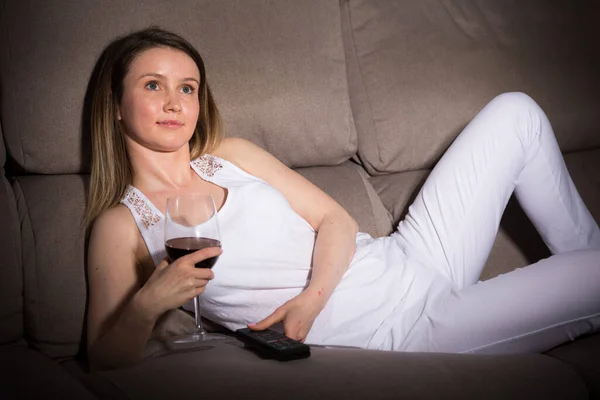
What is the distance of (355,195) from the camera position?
77.9 inches

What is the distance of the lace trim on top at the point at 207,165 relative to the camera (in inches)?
68.9

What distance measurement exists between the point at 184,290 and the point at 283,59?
83 cm

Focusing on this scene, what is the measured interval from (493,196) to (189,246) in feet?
2.96

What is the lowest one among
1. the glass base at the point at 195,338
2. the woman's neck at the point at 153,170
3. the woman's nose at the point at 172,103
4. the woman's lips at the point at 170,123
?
the glass base at the point at 195,338

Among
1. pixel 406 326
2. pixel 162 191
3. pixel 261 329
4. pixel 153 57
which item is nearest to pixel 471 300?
pixel 406 326

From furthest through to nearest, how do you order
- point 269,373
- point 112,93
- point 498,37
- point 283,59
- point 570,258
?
point 498,37 < point 283,59 < point 112,93 < point 570,258 < point 269,373

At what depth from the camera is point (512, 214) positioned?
2051mm

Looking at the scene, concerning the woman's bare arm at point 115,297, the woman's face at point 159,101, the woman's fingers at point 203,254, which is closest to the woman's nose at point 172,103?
the woman's face at point 159,101

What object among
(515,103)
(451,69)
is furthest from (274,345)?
(451,69)

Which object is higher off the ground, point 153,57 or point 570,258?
point 153,57

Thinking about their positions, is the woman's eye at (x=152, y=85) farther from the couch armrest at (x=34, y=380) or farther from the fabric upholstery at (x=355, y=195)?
the couch armrest at (x=34, y=380)

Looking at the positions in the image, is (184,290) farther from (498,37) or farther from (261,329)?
(498,37)

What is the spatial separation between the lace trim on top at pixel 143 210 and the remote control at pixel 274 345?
0.38 m

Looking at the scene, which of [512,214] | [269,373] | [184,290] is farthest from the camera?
[512,214]
